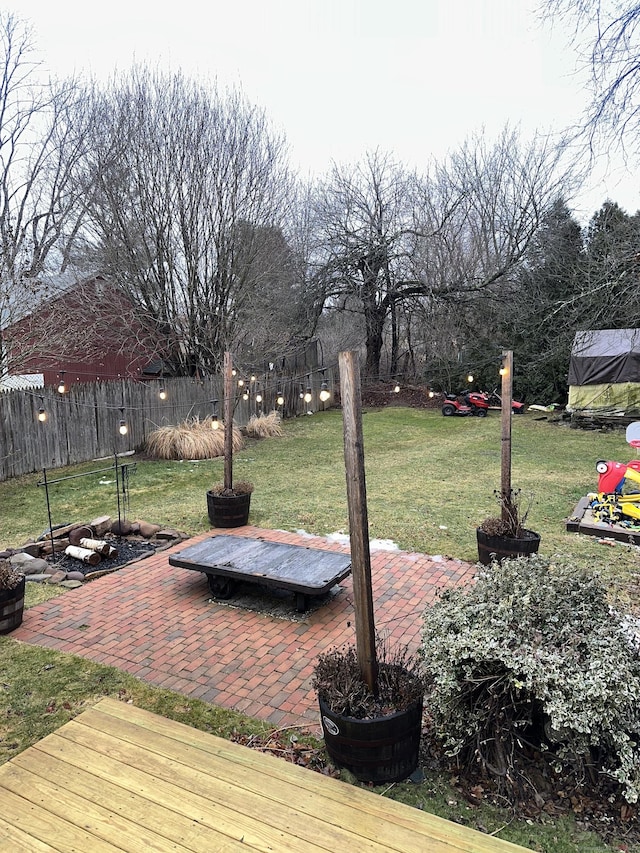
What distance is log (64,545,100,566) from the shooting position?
5715mm

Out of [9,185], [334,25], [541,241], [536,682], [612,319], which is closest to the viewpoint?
[536,682]

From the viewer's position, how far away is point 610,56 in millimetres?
4066

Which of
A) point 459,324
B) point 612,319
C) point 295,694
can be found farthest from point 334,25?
point 459,324

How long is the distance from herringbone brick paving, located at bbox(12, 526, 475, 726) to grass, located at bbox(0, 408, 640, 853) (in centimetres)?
19

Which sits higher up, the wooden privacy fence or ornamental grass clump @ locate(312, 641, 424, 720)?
the wooden privacy fence

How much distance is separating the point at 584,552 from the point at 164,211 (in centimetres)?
1140

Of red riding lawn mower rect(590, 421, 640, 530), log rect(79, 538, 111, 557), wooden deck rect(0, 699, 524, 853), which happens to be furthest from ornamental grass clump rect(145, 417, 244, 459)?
wooden deck rect(0, 699, 524, 853)

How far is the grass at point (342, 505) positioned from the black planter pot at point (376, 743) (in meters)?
0.12

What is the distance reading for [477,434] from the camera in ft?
47.7

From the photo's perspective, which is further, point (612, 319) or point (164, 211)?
point (164, 211)

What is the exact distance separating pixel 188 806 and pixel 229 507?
15.3ft

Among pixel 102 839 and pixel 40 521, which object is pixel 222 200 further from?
pixel 102 839

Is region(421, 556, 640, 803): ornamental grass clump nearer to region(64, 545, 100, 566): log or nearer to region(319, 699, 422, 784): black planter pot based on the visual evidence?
region(319, 699, 422, 784): black planter pot

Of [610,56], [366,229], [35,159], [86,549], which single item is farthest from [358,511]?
[366,229]
